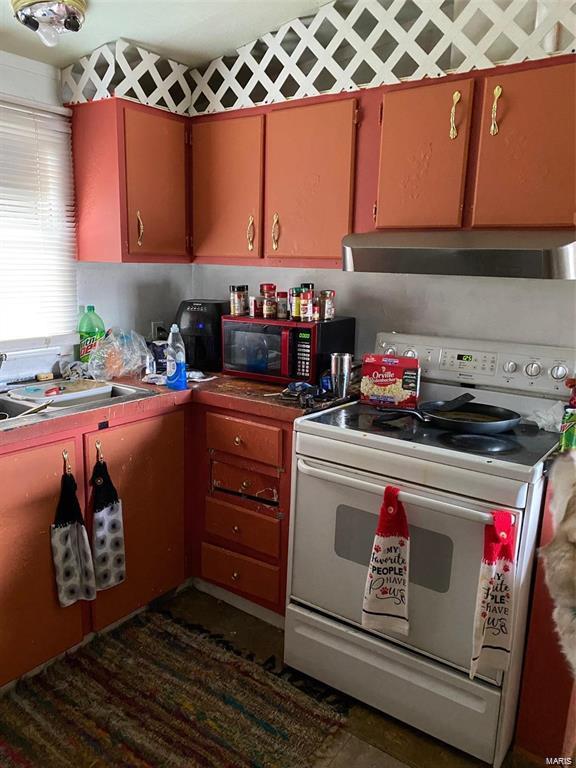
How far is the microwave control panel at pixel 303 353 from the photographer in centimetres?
224

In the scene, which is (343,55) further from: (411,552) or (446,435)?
Result: (411,552)

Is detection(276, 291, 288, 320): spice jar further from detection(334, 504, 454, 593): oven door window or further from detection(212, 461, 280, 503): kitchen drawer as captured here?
detection(334, 504, 454, 593): oven door window

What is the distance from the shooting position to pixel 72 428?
187 centimetres

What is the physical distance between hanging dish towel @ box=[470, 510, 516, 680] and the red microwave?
3.22 feet

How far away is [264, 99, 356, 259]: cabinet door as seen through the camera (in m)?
2.08

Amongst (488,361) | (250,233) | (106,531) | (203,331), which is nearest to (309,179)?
(250,233)

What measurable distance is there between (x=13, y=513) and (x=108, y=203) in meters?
1.25

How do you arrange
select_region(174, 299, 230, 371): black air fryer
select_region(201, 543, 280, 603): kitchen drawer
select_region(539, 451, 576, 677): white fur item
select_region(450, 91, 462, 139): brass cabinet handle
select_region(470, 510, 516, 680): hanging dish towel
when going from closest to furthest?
select_region(539, 451, 576, 677): white fur item → select_region(470, 510, 516, 680): hanging dish towel → select_region(450, 91, 462, 139): brass cabinet handle → select_region(201, 543, 280, 603): kitchen drawer → select_region(174, 299, 230, 371): black air fryer

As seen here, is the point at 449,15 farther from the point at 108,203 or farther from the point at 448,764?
the point at 448,764

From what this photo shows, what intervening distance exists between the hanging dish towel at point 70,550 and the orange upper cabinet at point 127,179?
0.98m

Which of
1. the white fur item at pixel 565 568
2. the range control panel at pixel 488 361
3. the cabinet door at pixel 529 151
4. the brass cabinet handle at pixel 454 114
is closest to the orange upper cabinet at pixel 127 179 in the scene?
the range control panel at pixel 488 361

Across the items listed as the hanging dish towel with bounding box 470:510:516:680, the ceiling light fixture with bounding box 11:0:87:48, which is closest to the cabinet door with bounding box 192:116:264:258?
A: the ceiling light fixture with bounding box 11:0:87:48

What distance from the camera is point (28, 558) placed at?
1.81 meters

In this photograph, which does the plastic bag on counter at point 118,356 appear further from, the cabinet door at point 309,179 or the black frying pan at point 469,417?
the black frying pan at point 469,417
